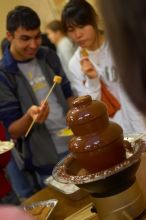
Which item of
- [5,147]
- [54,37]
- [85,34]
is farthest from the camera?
[54,37]

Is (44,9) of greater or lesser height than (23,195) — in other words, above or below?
above

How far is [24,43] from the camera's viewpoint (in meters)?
2.30

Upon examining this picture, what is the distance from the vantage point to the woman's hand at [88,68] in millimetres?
2268

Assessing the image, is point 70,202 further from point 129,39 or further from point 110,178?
point 129,39

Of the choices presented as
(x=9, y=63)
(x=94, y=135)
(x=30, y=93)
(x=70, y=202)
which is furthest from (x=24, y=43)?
(x=94, y=135)

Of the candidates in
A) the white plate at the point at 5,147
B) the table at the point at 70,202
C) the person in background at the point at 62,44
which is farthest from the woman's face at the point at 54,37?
the table at the point at 70,202

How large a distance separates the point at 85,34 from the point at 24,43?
1.27ft

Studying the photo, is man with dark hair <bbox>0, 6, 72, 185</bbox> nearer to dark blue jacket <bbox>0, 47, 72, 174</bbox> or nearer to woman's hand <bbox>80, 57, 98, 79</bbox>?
dark blue jacket <bbox>0, 47, 72, 174</bbox>

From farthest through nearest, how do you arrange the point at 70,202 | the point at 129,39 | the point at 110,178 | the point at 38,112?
1. the point at 38,112
2. the point at 70,202
3. the point at 110,178
4. the point at 129,39

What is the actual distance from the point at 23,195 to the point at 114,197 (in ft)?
5.69

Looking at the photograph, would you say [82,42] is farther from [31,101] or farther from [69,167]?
[69,167]

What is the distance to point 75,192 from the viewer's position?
4.62 ft

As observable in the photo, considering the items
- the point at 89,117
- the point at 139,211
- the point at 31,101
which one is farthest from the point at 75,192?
the point at 31,101

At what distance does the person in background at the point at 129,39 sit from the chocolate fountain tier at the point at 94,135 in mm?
612
